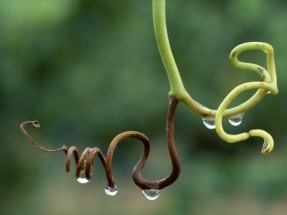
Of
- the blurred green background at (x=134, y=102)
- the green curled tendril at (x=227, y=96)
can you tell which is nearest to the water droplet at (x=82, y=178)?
the green curled tendril at (x=227, y=96)

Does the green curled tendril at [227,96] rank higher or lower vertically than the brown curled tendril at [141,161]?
higher

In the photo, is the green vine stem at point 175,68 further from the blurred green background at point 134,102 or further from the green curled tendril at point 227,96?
the blurred green background at point 134,102

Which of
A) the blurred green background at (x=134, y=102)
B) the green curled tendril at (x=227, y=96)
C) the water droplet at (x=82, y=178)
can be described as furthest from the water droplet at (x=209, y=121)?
the blurred green background at (x=134, y=102)

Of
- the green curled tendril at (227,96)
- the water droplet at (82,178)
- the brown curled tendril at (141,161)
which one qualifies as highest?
the green curled tendril at (227,96)

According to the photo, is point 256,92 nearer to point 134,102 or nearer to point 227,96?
point 227,96

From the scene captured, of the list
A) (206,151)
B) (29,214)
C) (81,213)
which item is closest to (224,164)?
(206,151)

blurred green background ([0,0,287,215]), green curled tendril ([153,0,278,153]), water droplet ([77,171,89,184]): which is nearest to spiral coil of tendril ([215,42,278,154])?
green curled tendril ([153,0,278,153])

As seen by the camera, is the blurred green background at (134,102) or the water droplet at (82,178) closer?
the water droplet at (82,178)

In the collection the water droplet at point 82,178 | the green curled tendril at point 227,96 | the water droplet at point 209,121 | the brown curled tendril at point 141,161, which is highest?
the green curled tendril at point 227,96

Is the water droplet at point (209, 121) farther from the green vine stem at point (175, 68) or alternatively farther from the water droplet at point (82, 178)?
the water droplet at point (82, 178)

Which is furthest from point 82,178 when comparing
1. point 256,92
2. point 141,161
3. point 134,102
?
point 134,102
